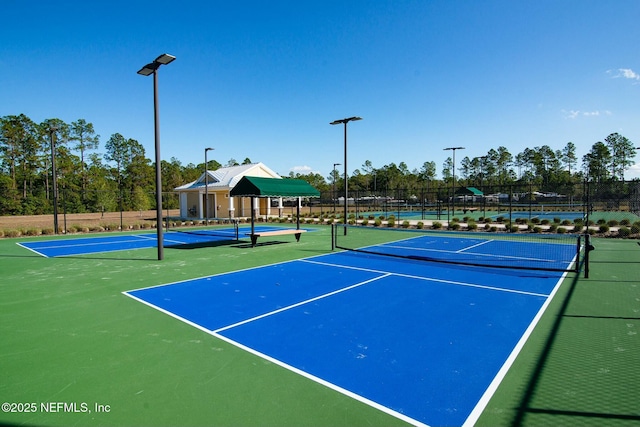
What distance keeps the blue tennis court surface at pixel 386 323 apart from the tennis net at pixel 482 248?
1.61 metres

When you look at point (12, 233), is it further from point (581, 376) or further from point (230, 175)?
point (581, 376)

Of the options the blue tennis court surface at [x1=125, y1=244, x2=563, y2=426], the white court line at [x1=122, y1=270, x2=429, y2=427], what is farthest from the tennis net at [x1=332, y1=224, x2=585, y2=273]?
the white court line at [x1=122, y1=270, x2=429, y2=427]

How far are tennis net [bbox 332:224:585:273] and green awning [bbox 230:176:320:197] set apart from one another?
8.44ft

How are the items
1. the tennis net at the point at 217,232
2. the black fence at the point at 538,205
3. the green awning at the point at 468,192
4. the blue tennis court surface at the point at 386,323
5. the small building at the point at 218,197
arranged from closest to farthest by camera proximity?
the blue tennis court surface at the point at 386,323 < the tennis net at the point at 217,232 < the black fence at the point at 538,205 < the green awning at the point at 468,192 < the small building at the point at 218,197

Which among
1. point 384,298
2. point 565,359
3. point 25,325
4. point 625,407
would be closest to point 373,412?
point 625,407

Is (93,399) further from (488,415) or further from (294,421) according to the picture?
(488,415)

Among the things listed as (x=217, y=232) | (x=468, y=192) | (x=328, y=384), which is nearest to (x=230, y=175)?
(x=217, y=232)

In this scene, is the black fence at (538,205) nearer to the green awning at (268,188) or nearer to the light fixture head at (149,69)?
the green awning at (268,188)

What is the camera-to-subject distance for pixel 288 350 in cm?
493

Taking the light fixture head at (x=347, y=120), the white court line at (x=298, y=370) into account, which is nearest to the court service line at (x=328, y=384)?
the white court line at (x=298, y=370)

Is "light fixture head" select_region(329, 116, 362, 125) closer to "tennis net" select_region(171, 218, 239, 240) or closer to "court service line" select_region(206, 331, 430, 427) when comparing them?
"tennis net" select_region(171, 218, 239, 240)

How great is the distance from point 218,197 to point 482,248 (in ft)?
89.8

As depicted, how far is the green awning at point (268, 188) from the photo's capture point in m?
15.1

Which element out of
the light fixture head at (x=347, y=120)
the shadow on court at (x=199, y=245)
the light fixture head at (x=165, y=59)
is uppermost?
the light fixture head at (x=165, y=59)
